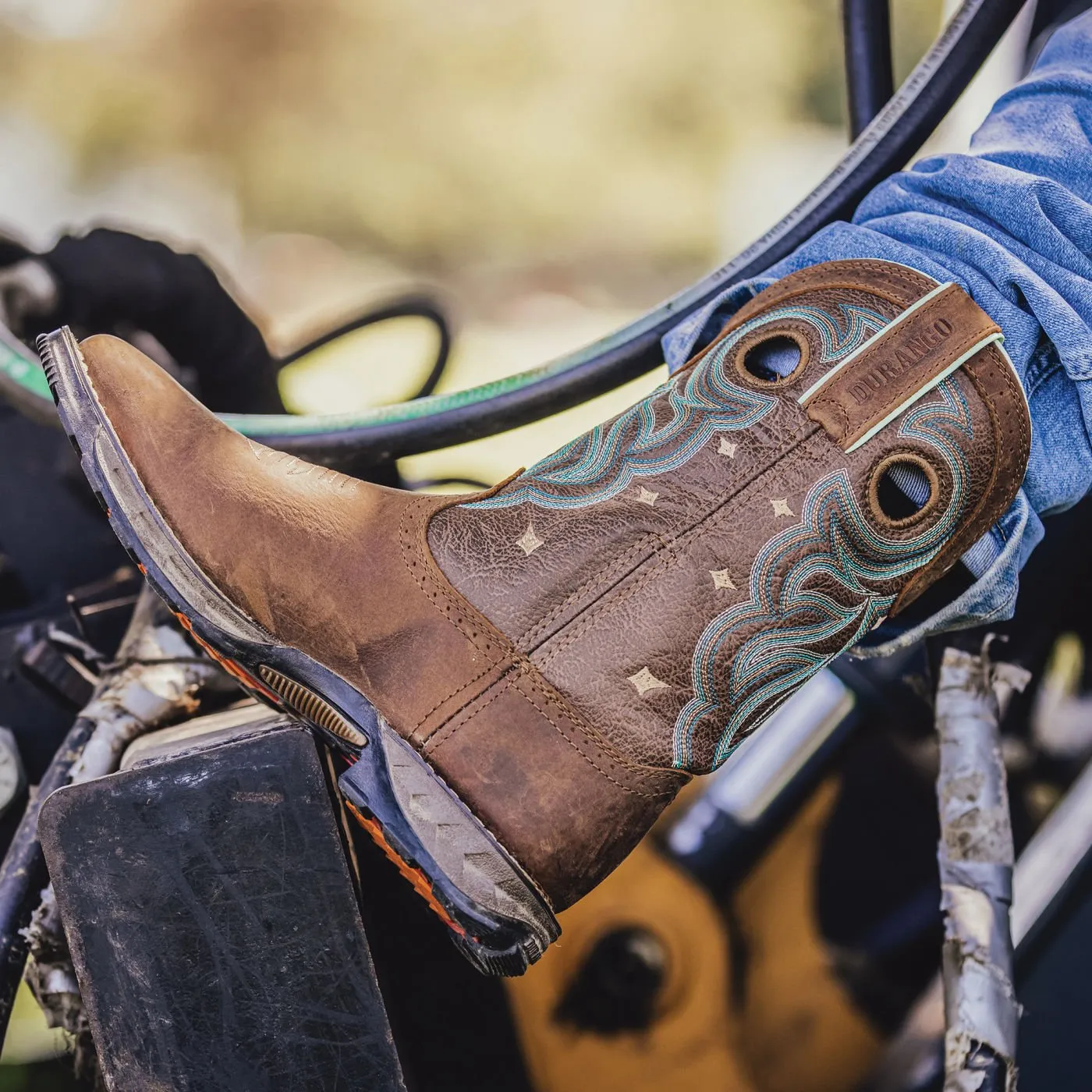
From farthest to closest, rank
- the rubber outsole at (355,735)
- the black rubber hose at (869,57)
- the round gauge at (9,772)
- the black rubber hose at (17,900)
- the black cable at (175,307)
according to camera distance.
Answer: the black cable at (175,307), the black rubber hose at (869,57), the round gauge at (9,772), the black rubber hose at (17,900), the rubber outsole at (355,735)

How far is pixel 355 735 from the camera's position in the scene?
52cm

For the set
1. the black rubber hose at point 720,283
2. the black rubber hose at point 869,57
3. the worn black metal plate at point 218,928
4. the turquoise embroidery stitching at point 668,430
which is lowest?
the worn black metal plate at point 218,928

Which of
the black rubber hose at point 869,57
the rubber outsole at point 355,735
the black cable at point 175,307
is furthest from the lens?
the black cable at point 175,307

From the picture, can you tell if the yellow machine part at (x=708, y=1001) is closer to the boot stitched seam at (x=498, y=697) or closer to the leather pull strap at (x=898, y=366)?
the boot stitched seam at (x=498, y=697)

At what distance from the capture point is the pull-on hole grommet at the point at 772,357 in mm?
535

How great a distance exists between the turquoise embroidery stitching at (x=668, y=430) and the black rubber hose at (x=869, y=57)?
0.69m

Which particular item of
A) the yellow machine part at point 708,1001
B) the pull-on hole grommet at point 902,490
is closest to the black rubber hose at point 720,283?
the pull-on hole grommet at point 902,490

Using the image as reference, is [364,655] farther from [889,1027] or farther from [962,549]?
[889,1027]

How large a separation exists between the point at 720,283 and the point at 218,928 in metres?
0.80

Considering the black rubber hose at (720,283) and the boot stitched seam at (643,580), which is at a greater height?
the black rubber hose at (720,283)

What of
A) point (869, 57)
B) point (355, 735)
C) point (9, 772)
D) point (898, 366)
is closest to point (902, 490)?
point (898, 366)

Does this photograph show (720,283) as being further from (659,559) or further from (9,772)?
(9,772)

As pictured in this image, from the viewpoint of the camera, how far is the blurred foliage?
49.5 inches

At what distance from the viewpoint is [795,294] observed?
569mm
